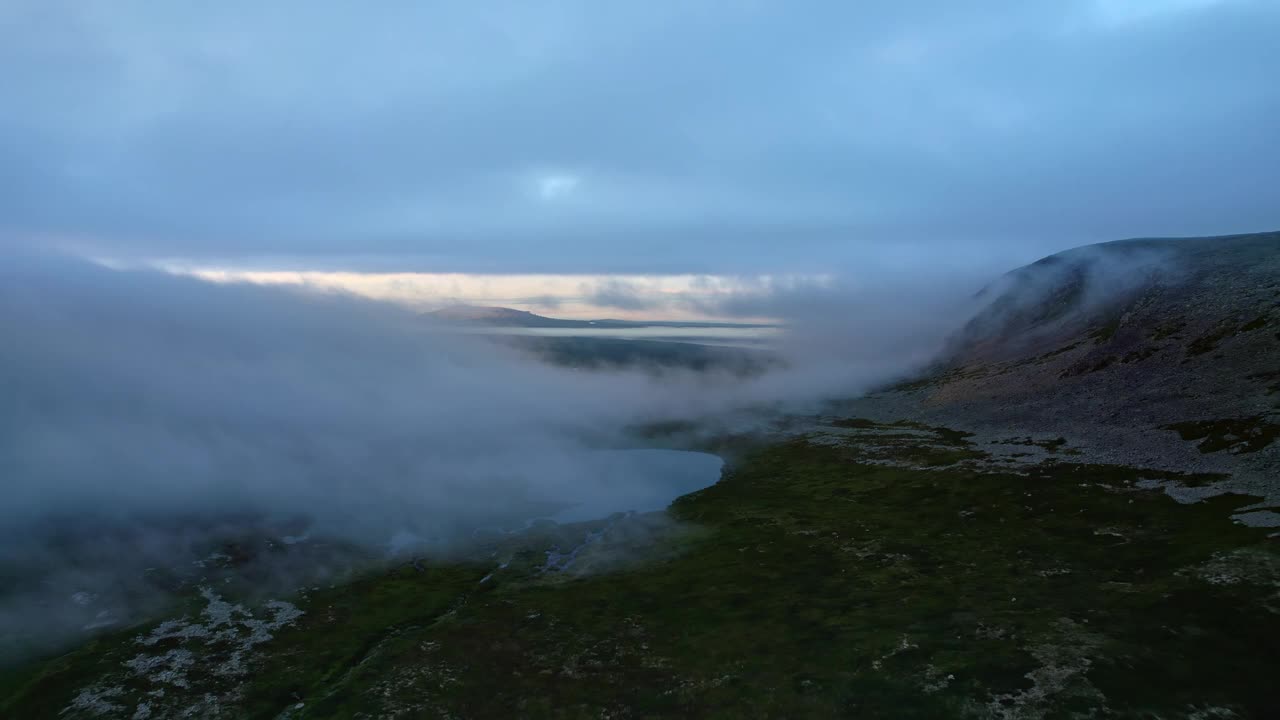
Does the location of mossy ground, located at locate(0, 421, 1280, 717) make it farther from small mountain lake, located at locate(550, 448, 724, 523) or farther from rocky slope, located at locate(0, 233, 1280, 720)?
small mountain lake, located at locate(550, 448, 724, 523)

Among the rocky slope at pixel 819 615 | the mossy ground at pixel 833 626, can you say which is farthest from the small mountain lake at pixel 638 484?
the mossy ground at pixel 833 626

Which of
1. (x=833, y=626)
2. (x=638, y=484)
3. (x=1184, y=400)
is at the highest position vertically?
(x=1184, y=400)

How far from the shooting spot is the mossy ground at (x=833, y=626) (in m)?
53.3

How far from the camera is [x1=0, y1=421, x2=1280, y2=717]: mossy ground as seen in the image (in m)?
53.3

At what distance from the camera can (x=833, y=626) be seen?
230 ft

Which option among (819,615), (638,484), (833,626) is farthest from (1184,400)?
(638,484)

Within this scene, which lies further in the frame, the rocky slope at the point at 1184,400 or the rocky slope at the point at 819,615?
the rocky slope at the point at 1184,400

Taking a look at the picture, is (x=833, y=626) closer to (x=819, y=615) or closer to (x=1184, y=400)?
(x=819, y=615)

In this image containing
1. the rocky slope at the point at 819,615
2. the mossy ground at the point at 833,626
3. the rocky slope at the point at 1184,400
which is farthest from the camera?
the rocky slope at the point at 1184,400

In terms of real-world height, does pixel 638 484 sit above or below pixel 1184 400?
below

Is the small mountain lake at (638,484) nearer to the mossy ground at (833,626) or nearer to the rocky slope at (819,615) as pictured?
the rocky slope at (819,615)

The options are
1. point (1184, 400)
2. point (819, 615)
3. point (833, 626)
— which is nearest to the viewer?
point (833, 626)

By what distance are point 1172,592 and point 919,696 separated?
33.5m

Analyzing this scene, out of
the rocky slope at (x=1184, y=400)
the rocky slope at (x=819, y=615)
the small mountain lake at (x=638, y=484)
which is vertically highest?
the rocky slope at (x=1184, y=400)
